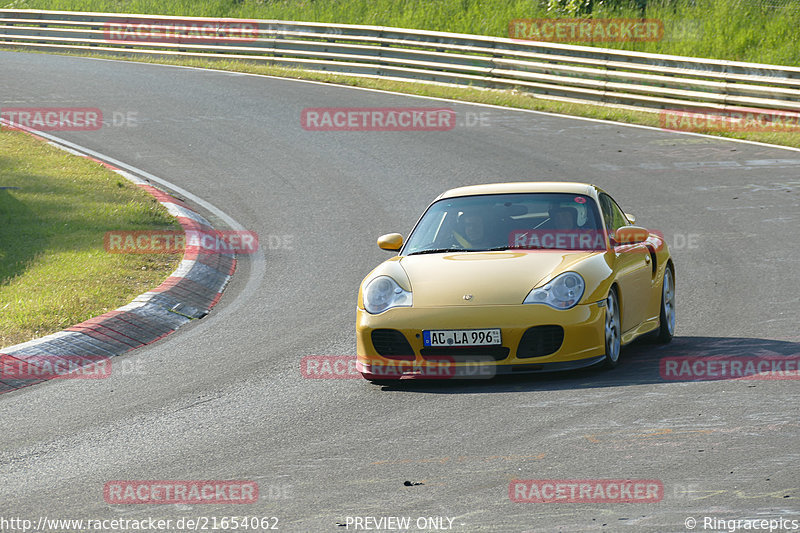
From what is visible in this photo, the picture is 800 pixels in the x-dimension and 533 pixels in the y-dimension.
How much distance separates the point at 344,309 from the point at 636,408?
409 cm

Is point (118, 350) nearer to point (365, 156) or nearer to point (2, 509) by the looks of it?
point (2, 509)

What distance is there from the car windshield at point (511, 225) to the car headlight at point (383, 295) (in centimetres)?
74

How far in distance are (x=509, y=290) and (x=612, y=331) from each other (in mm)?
894

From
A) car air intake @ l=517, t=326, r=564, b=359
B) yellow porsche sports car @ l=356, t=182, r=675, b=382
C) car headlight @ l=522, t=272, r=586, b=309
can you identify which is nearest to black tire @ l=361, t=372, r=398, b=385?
yellow porsche sports car @ l=356, t=182, r=675, b=382

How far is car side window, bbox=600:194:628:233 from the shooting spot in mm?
9025

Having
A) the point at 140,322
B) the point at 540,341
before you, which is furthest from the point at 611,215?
the point at 140,322

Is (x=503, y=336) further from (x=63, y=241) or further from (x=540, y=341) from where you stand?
(x=63, y=241)

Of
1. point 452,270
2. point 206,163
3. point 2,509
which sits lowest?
point 2,509

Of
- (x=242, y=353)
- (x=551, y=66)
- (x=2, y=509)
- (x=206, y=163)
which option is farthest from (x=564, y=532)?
(x=551, y=66)

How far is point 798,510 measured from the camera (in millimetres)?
4754

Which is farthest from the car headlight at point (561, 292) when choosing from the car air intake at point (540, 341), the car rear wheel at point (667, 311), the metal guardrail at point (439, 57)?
the metal guardrail at point (439, 57)

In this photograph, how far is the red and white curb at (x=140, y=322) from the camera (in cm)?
860

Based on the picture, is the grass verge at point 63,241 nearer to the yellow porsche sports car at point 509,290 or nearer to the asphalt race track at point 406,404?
the asphalt race track at point 406,404

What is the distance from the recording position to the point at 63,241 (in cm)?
1276
